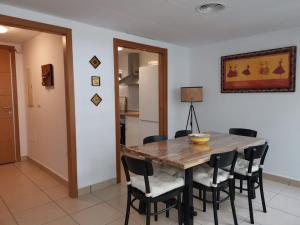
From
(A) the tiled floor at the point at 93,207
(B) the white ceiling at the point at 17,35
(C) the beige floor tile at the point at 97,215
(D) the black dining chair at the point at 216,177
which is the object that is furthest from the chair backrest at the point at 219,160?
(B) the white ceiling at the point at 17,35

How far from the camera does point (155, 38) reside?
3.80 metres

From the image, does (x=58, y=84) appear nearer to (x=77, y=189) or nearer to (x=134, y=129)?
(x=77, y=189)

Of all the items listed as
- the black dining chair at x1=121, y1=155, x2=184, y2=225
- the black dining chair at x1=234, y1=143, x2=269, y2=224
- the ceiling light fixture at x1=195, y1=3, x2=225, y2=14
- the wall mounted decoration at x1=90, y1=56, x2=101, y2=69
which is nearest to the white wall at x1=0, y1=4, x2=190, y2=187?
the wall mounted decoration at x1=90, y1=56, x2=101, y2=69

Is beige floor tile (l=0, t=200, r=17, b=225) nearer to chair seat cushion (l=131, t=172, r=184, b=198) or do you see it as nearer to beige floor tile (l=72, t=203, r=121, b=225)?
beige floor tile (l=72, t=203, r=121, b=225)

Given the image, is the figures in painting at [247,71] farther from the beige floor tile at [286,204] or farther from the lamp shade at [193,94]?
the beige floor tile at [286,204]

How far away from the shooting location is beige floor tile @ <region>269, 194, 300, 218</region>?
104 inches

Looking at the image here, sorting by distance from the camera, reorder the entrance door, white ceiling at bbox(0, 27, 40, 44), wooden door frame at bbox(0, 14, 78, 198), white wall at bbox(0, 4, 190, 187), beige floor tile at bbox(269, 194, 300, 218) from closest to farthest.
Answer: beige floor tile at bbox(269, 194, 300, 218), wooden door frame at bbox(0, 14, 78, 198), white wall at bbox(0, 4, 190, 187), white ceiling at bbox(0, 27, 40, 44), the entrance door

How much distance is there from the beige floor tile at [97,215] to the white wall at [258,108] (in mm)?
2492

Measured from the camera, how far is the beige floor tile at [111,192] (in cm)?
304

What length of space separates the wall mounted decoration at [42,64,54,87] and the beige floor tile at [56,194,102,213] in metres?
1.76

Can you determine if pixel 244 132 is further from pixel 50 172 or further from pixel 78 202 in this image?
pixel 50 172

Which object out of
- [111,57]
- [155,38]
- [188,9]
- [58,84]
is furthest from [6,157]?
[188,9]

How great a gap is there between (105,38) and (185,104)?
84.0 inches

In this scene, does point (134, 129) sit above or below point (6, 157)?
above
